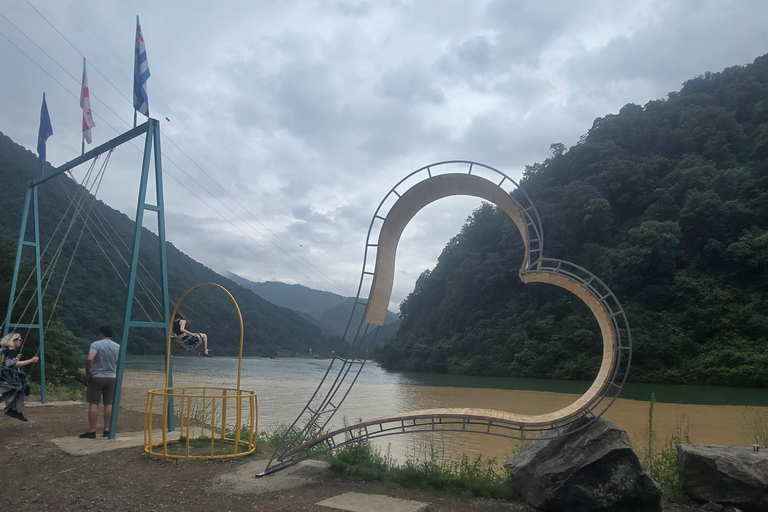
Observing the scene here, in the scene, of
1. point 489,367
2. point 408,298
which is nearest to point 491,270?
point 489,367

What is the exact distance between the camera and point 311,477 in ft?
20.6

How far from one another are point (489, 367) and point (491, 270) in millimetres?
7969

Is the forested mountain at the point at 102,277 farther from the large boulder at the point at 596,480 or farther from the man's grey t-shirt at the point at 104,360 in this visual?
the large boulder at the point at 596,480

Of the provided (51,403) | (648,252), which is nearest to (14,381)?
(51,403)

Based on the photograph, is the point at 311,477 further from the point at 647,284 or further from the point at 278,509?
the point at 647,284

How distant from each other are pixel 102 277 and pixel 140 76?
4723 cm

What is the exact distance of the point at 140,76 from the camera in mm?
9391

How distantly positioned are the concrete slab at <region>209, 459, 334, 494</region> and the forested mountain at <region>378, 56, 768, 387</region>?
28.6 meters

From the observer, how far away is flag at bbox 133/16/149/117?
9336 millimetres

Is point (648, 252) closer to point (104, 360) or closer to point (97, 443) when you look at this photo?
point (104, 360)

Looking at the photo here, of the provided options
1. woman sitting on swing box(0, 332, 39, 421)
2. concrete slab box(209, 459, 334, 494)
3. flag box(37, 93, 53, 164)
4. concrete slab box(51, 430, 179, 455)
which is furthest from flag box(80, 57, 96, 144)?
concrete slab box(209, 459, 334, 494)

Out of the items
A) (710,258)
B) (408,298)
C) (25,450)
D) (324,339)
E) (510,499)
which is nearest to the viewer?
(510,499)

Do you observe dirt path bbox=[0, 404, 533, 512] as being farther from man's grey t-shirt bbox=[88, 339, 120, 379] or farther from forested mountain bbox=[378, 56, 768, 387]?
forested mountain bbox=[378, 56, 768, 387]

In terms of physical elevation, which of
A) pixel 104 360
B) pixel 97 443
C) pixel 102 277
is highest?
pixel 102 277
